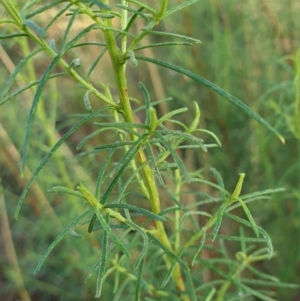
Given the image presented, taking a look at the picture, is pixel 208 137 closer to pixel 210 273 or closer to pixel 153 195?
pixel 210 273

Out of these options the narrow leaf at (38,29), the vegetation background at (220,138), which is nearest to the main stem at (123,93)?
the narrow leaf at (38,29)

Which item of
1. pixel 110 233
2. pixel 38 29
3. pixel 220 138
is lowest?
pixel 220 138

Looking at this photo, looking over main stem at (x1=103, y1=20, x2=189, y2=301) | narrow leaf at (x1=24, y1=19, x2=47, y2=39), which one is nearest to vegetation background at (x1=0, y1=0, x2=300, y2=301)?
main stem at (x1=103, y1=20, x2=189, y2=301)

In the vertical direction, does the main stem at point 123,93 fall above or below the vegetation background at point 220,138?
above

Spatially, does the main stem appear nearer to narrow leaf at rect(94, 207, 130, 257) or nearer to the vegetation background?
narrow leaf at rect(94, 207, 130, 257)

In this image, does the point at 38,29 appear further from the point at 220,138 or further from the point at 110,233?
the point at 220,138

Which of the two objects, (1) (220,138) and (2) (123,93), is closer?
(2) (123,93)

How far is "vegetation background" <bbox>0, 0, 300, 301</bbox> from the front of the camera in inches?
41.3

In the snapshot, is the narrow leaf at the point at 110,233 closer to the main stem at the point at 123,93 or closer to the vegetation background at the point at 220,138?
the main stem at the point at 123,93

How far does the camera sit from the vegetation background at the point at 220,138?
Result: 3.44ft

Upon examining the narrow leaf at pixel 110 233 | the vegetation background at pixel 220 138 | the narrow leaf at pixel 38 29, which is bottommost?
the vegetation background at pixel 220 138

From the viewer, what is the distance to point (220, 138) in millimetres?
1236

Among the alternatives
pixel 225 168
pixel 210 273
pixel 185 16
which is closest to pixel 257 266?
pixel 210 273

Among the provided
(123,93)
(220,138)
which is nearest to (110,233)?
(123,93)
